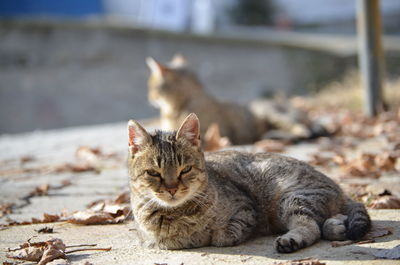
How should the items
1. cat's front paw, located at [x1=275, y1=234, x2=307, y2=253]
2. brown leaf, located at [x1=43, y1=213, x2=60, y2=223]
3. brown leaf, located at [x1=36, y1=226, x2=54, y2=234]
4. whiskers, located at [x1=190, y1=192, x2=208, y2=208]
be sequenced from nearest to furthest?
1. cat's front paw, located at [x1=275, y1=234, x2=307, y2=253]
2. whiskers, located at [x1=190, y1=192, x2=208, y2=208]
3. brown leaf, located at [x1=36, y1=226, x2=54, y2=234]
4. brown leaf, located at [x1=43, y1=213, x2=60, y2=223]

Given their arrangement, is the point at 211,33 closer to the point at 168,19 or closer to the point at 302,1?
the point at 168,19

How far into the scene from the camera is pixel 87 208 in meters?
4.62

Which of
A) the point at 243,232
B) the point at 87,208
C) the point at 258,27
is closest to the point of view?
the point at 243,232

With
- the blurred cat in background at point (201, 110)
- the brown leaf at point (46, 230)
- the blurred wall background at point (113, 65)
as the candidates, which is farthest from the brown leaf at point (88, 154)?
the blurred wall background at point (113, 65)

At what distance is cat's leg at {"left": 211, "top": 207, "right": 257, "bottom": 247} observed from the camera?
349 cm

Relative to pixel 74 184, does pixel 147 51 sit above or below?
above

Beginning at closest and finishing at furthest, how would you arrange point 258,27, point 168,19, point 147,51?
point 147,51 → point 168,19 → point 258,27

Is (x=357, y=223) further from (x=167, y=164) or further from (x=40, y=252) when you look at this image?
(x=40, y=252)

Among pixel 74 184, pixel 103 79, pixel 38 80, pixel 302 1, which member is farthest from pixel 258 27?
pixel 74 184

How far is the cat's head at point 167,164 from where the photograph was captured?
3.42m

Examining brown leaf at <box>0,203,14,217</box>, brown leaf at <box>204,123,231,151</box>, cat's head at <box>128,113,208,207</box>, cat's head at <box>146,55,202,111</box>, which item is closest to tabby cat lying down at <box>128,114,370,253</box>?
cat's head at <box>128,113,208,207</box>

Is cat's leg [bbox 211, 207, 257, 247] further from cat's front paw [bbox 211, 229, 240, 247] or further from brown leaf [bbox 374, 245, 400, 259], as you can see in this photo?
brown leaf [bbox 374, 245, 400, 259]

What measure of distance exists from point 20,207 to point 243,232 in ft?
7.47

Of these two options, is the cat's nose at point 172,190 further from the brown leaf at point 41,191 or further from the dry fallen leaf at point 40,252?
the brown leaf at point 41,191
